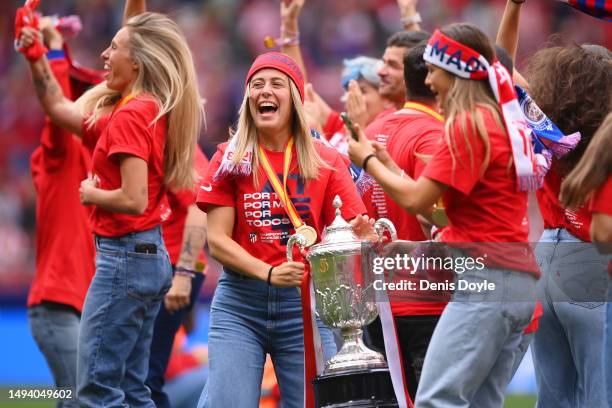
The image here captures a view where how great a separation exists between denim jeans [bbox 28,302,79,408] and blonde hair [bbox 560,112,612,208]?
3.68 metres

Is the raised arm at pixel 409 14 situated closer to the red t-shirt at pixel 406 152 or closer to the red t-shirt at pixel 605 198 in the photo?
the red t-shirt at pixel 406 152

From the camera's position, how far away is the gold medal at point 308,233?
5.36 m

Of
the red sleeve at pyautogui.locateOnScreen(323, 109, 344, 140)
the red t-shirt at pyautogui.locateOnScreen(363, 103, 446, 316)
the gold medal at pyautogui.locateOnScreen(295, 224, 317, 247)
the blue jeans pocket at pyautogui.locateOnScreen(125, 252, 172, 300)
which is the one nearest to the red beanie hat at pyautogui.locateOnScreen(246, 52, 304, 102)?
the red t-shirt at pyautogui.locateOnScreen(363, 103, 446, 316)

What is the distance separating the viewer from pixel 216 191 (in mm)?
5578

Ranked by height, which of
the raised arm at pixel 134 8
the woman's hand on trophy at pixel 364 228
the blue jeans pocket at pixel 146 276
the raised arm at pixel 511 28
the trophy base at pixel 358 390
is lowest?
the trophy base at pixel 358 390

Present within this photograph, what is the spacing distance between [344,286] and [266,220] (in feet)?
1.83

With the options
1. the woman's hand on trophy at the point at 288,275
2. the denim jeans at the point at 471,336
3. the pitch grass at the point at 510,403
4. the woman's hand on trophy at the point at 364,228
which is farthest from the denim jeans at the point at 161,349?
the pitch grass at the point at 510,403

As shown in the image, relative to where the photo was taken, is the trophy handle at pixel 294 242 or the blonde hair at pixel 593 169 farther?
the trophy handle at pixel 294 242

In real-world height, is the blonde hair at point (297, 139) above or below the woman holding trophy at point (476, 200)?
above

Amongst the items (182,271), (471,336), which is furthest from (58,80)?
(471,336)

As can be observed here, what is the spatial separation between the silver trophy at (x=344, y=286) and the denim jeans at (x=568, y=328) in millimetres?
1024

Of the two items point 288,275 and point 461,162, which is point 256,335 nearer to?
point 288,275

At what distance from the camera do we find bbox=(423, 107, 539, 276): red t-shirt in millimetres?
4668

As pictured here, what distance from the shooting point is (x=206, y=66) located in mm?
16562
